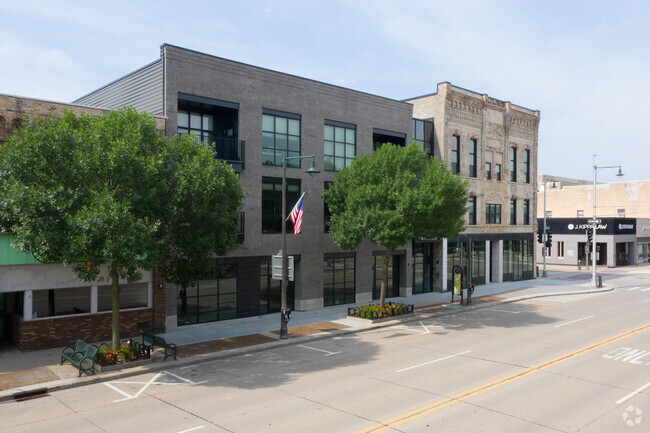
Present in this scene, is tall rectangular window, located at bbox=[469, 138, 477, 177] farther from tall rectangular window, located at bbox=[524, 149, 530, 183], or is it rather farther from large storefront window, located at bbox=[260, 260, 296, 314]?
large storefront window, located at bbox=[260, 260, 296, 314]

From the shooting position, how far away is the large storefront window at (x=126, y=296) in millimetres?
20364

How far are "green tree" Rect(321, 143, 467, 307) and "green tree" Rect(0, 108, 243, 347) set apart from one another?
841cm

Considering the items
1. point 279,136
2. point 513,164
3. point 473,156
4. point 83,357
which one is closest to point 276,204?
point 279,136

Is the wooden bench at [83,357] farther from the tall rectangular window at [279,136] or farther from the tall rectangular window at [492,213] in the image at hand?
the tall rectangular window at [492,213]

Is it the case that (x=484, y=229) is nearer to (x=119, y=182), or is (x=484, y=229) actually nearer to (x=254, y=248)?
(x=254, y=248)

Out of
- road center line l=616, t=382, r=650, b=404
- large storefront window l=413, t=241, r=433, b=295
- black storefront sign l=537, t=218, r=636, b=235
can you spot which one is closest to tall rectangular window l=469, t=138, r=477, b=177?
large storefront window l=413, t=241, r=433, b=295

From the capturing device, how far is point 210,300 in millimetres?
23844

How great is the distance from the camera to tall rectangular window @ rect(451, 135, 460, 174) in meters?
37.4

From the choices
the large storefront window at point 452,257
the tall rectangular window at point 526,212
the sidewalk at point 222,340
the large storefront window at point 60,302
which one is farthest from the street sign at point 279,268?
the tall rectangular window at point 526,212

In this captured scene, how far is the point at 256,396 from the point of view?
13.5m

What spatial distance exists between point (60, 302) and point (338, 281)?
1508 cm

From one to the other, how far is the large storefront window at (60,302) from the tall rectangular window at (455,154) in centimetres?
2685

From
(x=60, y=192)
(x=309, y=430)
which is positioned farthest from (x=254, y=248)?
(x=309, y=430)

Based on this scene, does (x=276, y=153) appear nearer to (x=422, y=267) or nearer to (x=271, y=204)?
(x=271, y=204)
